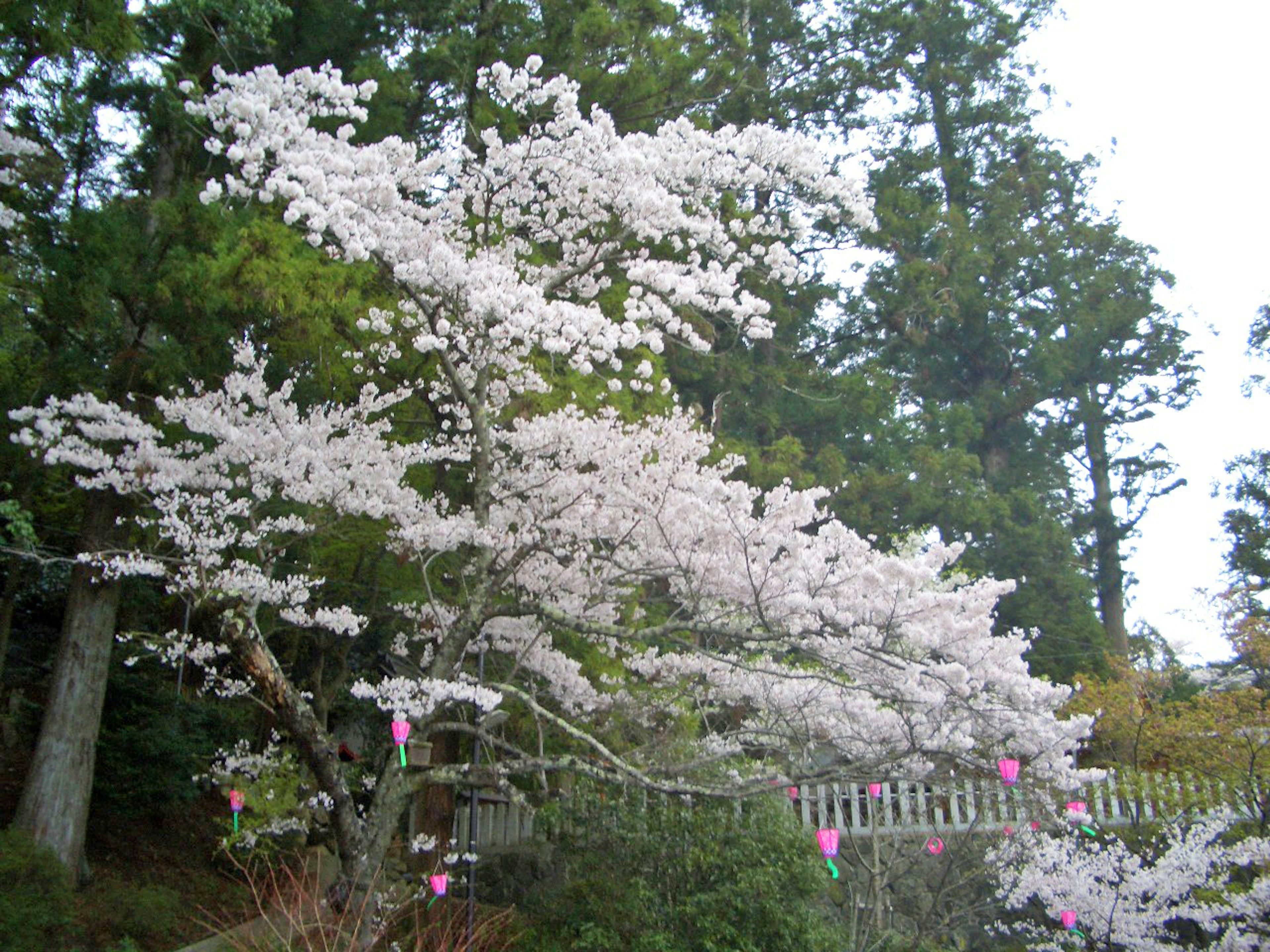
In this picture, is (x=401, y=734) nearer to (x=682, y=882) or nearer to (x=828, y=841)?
(x=682, y=882)

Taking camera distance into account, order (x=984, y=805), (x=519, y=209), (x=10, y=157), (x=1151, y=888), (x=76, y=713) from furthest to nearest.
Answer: (x=984, y=805), (x=519, y=209), (x=1151, y=888), (x=76, y=713), (x=10, y=157)

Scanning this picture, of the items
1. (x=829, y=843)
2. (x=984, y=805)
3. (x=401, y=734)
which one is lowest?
(x=829, y=843)

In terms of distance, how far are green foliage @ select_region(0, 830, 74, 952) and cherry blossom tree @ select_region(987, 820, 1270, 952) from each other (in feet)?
21.6

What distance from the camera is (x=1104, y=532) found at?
18.5 metres

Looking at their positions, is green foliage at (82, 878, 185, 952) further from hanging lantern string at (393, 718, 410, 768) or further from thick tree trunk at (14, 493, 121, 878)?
hanging lantern string at (393, 718, 410, 768)

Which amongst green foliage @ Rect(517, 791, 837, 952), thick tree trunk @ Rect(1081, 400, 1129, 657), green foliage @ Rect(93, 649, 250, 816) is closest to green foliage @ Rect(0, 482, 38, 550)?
green foliage @ Rect(93, 649, 250, 816)

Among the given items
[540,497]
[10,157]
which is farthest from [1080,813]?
[10,157]

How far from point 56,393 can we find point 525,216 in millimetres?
3763

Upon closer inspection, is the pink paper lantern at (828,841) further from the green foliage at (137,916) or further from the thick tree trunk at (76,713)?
the thick tree trunk at (76,713)

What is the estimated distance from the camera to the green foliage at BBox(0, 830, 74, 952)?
18.1 ft

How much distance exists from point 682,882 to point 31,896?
12.8 ft

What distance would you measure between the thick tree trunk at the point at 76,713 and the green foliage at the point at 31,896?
0.34 m

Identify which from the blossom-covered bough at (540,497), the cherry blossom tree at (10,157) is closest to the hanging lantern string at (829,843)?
the blossom-covered bough at (540,497)

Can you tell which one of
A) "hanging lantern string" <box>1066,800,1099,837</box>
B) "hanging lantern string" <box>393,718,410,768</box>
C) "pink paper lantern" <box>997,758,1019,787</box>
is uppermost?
"hanging lantern string" <box>393,718,410,768</box>
